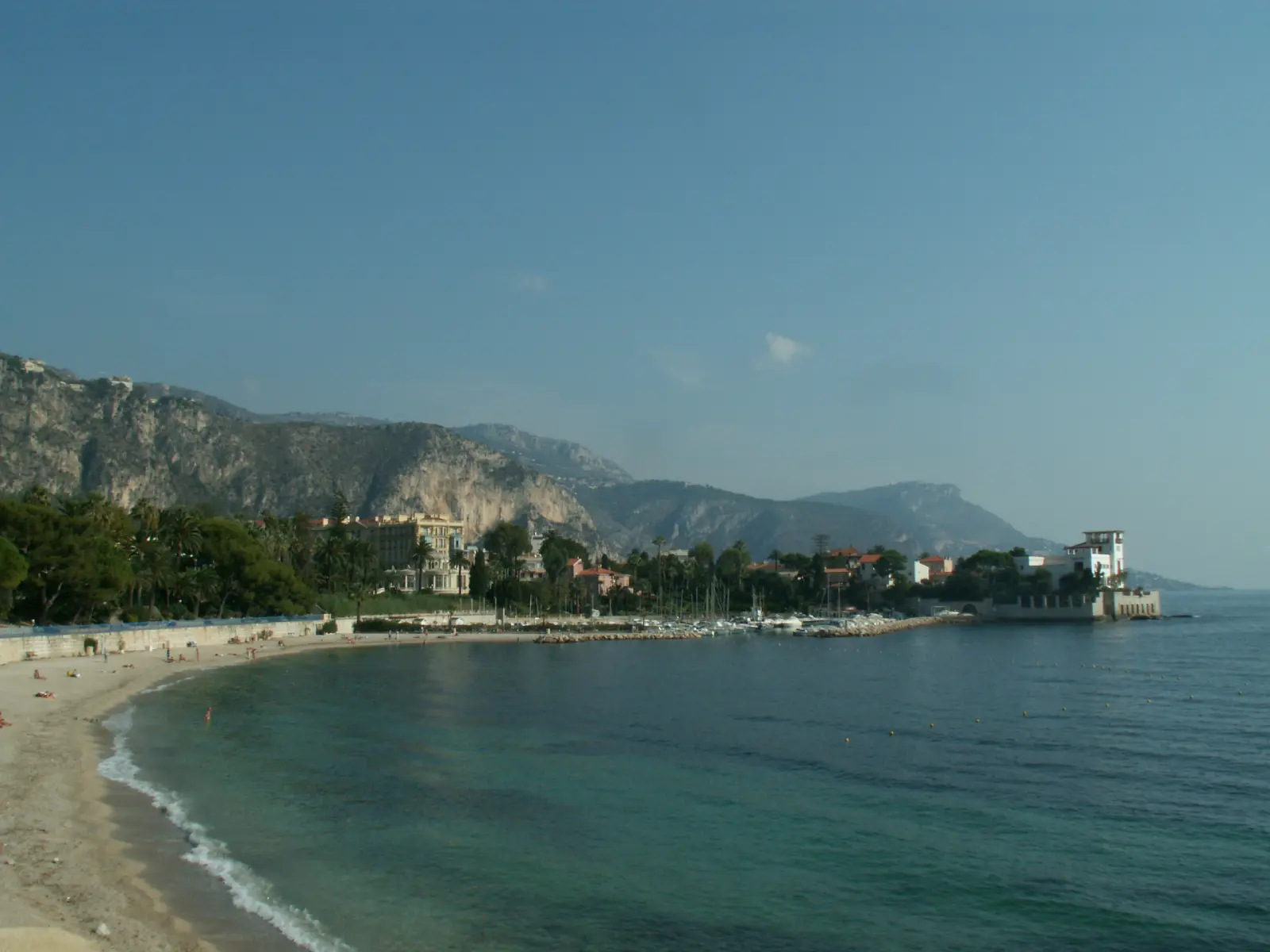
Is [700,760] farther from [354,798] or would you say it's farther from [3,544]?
[3,544]

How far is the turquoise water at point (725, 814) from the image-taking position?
1675 cm

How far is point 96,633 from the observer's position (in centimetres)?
5991

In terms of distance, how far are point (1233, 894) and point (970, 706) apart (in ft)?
91.9

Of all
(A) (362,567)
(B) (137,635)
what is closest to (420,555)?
(A) (362,567)

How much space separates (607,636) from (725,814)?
86.9 m

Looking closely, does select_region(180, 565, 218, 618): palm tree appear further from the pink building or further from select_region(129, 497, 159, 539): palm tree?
the pink building

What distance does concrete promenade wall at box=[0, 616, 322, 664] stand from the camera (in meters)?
52.1

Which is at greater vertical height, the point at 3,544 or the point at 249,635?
the point at 3,544

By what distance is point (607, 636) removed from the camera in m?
110

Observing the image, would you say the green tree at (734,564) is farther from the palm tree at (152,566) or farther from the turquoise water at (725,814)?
the turquoise water at (725,814)

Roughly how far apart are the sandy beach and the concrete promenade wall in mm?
13136

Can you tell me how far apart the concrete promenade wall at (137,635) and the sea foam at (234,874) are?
96.6ft

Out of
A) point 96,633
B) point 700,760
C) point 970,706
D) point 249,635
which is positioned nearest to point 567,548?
point 249,635

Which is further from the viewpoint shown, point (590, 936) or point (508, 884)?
point (508, 884)
